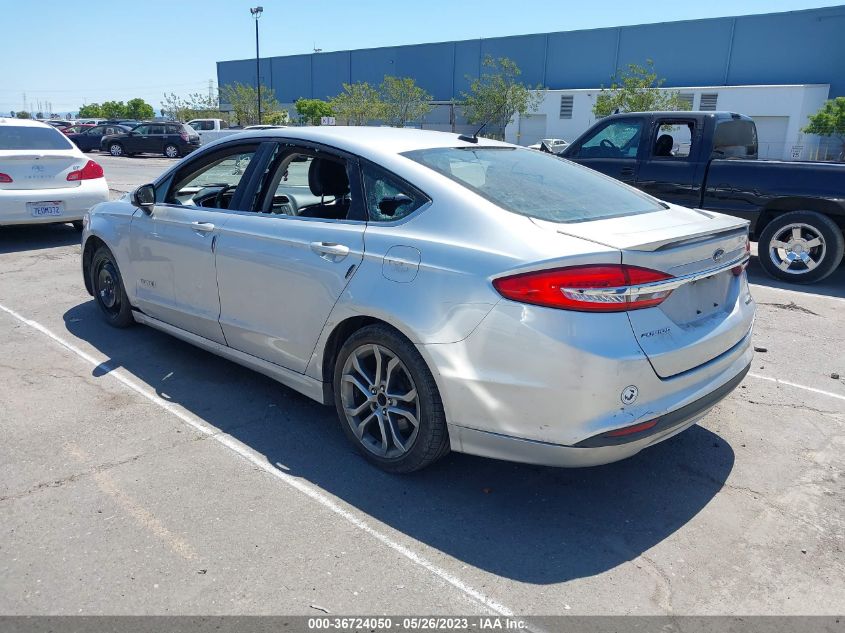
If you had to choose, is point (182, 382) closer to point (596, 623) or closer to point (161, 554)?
point (161, 554)

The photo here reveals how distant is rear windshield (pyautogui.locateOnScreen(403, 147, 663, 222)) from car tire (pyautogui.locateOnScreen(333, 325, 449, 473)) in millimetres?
866

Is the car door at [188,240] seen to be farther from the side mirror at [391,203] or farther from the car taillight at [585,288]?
the car taillight at [585,288]

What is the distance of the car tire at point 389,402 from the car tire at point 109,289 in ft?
8.83

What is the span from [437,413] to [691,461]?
4.98ft

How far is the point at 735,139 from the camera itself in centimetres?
868

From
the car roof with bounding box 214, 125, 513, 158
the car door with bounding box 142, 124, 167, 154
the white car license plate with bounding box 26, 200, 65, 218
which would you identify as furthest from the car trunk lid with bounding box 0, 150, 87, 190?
the car door with bounding box 142, 124, 167, 154

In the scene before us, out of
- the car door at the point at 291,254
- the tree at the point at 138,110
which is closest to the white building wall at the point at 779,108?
the car door at the point at 291,254

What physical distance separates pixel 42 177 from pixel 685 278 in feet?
27.9

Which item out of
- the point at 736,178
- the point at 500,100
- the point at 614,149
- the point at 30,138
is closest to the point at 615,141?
the point at 614,149

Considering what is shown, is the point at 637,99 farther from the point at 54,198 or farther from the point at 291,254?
the point at 291,254

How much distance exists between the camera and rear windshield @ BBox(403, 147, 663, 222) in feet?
11.0

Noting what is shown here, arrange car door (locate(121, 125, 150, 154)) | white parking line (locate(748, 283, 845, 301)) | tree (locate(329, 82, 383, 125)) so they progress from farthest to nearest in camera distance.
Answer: tree (locate(329, 82, 383, 125)) → car door (locate(121, 125, 150, 154)) → white parking line (locate(748, 283, 845, 301))

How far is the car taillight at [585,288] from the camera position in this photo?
277 centimetres

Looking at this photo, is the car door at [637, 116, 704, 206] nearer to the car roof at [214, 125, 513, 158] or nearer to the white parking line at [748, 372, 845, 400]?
the white parking line at [748, 372, 845, 400]
